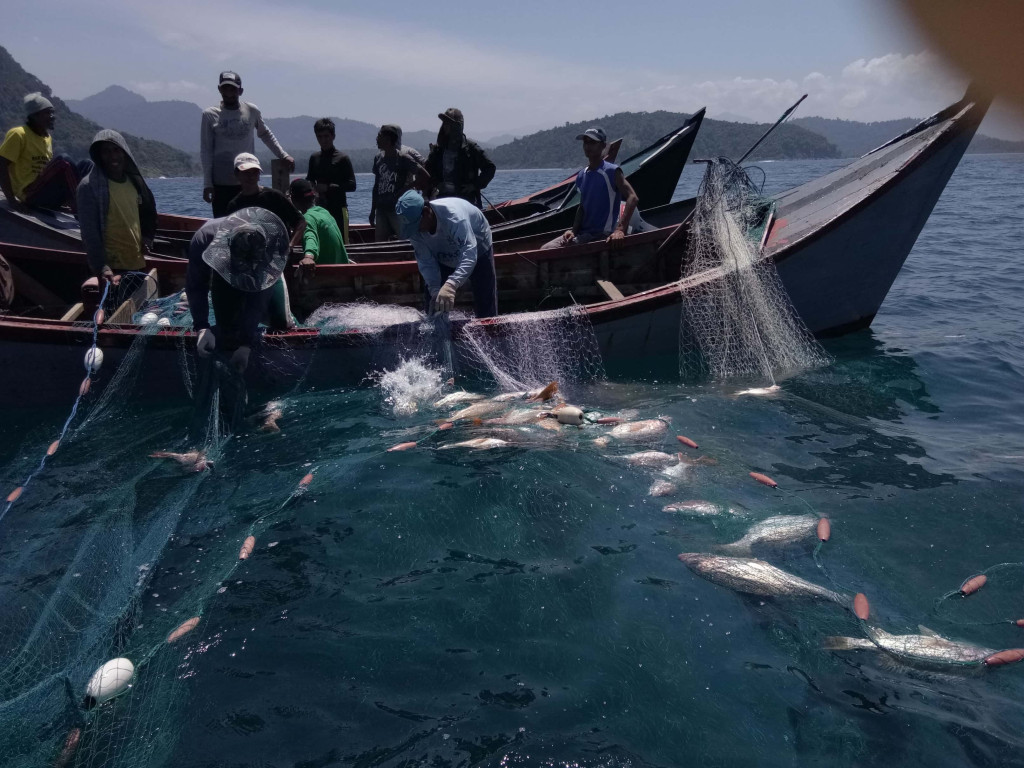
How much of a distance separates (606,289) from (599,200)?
52.6 inches

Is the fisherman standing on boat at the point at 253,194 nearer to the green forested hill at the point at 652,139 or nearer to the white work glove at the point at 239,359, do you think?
the white work glove at the point at 239,359

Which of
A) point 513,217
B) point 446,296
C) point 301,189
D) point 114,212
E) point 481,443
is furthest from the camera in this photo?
point 513,217

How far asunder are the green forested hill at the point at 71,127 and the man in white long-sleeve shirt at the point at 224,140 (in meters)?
105

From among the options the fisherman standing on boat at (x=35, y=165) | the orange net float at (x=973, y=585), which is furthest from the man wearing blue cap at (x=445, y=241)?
the fisherman standing on boat at (x=35, y=165)

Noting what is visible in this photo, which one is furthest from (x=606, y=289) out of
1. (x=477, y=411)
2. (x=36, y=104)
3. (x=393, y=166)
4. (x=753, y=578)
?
(x=36, y=104)

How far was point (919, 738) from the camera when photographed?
3582 millimetres

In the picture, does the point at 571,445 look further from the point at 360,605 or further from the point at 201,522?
the point at 201,522

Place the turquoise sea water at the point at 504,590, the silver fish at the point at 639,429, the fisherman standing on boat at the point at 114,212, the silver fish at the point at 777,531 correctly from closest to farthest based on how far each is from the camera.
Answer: the turquoise sea water at the point at 504,590
the silver fish at the point at 777,531
the silver fish at the point at 639,429
the fisherman standing on boat at the point at 114,212

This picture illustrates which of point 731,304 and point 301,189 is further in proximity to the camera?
point 301,189

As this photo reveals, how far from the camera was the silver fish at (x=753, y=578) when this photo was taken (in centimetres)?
454

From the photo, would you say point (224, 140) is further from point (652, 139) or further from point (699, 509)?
point (652, 139)

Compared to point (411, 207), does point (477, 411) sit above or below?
below

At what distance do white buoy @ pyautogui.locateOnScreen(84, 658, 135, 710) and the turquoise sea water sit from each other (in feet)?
0.31

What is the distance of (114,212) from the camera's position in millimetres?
8047
